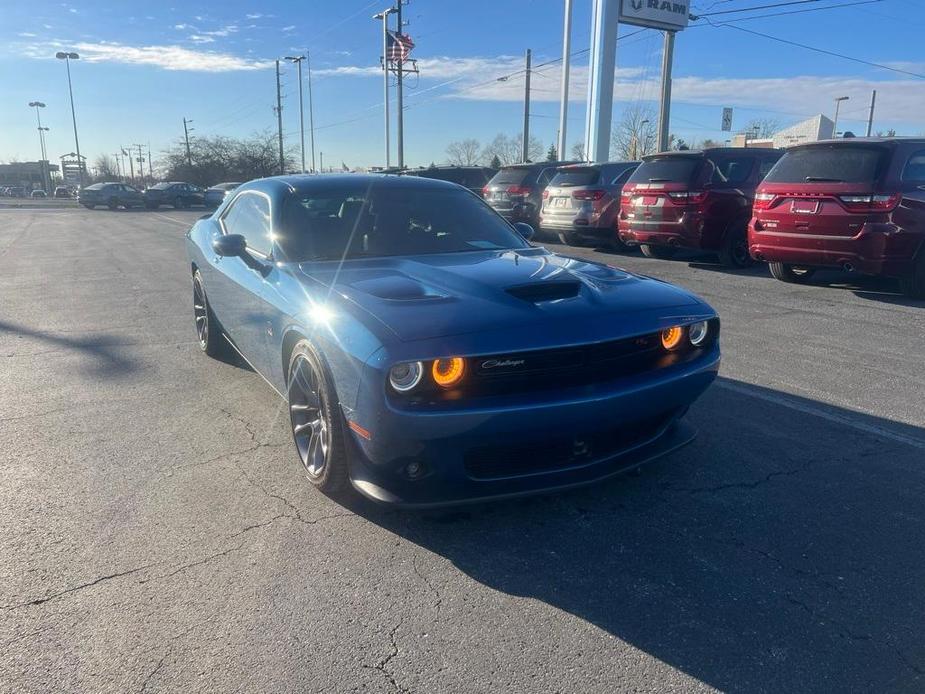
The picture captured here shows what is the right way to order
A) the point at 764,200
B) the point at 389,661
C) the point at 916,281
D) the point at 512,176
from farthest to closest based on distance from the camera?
1. the point at 512,176
2. the point at 764,200
3. the point at 916,281
4. the point at 389,661

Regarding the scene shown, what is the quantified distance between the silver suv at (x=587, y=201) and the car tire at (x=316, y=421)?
385 inches

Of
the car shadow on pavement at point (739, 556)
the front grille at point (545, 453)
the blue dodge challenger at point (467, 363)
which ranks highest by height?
the blue dodge challenger at point (467, 363)

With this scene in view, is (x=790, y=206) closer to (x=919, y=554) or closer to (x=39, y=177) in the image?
(x=919, y=554)

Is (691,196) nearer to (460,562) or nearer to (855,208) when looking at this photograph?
(855,208)

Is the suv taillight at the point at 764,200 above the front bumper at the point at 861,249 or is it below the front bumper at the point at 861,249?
above

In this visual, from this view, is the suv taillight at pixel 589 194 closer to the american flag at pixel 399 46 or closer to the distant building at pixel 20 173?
the american flag at pixel 399 46

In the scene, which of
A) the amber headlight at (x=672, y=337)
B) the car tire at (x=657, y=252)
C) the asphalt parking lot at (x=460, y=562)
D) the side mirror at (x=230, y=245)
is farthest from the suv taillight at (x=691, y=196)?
the side mirror at (x=230, y=245)

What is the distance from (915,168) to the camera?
7391 millimetres

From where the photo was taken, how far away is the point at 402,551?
2814mm

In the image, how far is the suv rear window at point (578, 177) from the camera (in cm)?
1276

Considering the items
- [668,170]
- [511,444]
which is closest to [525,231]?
[511,444]

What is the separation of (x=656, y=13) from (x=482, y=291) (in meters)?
23.5

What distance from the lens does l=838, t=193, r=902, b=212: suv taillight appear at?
722 centimetres

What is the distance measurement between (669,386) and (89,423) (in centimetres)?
338
